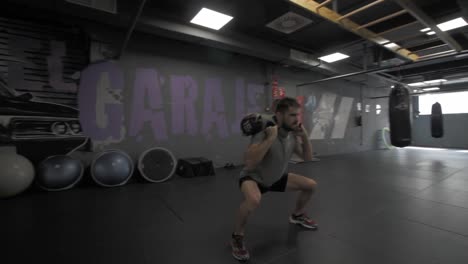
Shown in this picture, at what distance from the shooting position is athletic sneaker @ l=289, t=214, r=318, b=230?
80.7 inches

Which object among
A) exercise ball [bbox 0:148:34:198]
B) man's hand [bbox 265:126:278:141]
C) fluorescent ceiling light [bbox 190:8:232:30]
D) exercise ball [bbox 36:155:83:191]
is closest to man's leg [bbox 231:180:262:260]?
man's hand [bbox 265:126:278:141]

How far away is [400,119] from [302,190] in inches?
106

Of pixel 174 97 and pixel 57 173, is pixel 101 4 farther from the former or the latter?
pixel 57 173

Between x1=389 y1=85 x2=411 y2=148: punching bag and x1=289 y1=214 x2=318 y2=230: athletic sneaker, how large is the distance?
248cm

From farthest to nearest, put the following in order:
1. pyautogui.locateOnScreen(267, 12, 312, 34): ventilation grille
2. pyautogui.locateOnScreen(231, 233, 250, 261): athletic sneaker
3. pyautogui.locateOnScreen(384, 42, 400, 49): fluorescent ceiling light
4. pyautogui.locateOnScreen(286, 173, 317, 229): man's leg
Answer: pyautogui.locateOnScreen(384, 42, 400, 49): fluorescent ceiling light < pyautogui.locateOnScreen(267, 12, 312, 34): ventilation grille < pyautogui.locateOnScreen(286, 173, 317, 229): man's leg < pyautogui.locateOnScreen(231, 233, 250, 261): athletic sneaker

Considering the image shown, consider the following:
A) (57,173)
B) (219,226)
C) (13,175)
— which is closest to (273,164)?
(219,226)

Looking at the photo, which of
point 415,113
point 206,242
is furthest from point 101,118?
point 415,113

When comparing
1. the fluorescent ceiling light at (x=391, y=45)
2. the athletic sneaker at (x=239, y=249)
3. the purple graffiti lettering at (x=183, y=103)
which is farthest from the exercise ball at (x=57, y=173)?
the fluorescent ceiling light at (x=391, y=45)

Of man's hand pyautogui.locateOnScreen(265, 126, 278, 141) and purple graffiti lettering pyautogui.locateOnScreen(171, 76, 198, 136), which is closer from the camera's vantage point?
man's hand pyautogui.locateOnScreen(265, 126, 278, 141)

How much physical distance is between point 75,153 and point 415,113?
44.9 ft

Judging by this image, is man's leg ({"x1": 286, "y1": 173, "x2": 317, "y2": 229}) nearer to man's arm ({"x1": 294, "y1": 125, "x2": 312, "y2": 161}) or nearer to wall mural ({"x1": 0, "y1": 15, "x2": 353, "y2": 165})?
man's arm ({"x1": 294, "y1": 125, "x2": 312, "y2": 161})

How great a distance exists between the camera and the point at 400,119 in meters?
3.50

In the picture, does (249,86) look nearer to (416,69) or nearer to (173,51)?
(173,51)

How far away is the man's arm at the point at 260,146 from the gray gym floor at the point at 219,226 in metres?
0.72
